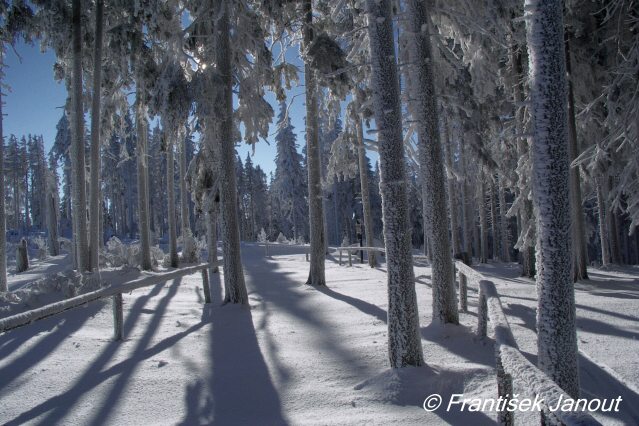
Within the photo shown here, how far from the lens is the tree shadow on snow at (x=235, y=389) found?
4.34 metres

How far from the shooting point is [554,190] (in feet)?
11.8

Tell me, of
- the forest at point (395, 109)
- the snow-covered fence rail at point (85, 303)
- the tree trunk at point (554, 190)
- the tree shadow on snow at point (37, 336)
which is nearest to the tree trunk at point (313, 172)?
the forest at point (395, 109)

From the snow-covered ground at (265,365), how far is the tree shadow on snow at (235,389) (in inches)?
0.7

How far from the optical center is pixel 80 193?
12.2 m

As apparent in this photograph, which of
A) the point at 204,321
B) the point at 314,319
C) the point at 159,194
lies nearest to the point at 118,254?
the point at 204,321

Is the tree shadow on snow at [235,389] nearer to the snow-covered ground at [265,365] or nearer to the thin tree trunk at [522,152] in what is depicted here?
the snow-covered ground at [265,365]

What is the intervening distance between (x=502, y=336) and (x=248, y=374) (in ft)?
11.6

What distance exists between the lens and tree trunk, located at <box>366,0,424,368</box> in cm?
503

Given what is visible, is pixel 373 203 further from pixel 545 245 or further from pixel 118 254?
pixel 545 245

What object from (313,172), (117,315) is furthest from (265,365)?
(313,172)

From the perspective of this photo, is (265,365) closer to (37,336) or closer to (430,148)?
(430,148)

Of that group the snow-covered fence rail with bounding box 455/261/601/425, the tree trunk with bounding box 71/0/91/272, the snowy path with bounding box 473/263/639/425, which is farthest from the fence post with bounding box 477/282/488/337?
the tree trunk with bounding box 71/0/91/272

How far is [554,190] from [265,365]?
4292mm

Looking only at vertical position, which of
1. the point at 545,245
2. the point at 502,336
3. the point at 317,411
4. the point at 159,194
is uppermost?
the point at 159,194
